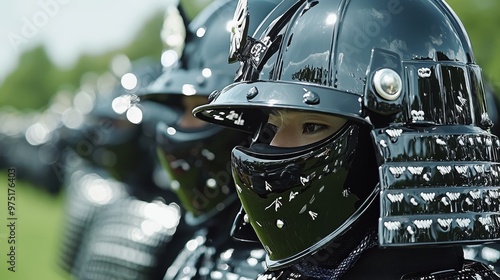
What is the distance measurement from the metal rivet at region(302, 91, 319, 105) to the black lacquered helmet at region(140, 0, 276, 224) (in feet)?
4.44

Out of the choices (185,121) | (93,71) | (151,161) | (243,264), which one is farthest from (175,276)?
(93,71)

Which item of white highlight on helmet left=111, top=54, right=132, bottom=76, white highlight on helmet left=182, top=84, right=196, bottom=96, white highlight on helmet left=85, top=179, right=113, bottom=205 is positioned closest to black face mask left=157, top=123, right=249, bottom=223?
white highlight on helmet left=182, top=84, right=196, bottom=96

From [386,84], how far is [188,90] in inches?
64.1

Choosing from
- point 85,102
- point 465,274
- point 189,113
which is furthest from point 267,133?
point 85,102

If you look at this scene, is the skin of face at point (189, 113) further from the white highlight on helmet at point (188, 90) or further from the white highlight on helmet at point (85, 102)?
the white highlight on helmet at point (85, 102)

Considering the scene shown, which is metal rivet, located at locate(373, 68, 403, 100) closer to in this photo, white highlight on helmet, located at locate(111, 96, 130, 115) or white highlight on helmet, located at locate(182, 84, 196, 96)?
white highlight on helmet, located at locate(182, 84, 196, 96)

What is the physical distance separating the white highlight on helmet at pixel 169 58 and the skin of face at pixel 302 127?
1.61 metres

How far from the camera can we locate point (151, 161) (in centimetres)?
604

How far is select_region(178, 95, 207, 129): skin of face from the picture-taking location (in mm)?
3887

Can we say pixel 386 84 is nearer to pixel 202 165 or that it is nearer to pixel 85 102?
pixel 202 165

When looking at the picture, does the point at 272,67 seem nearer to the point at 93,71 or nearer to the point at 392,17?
the point at 392,17

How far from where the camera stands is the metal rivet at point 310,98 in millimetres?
2373

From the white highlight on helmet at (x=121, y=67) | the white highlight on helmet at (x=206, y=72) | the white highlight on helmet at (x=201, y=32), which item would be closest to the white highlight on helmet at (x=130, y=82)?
the white highlight on helmet at (x=121, y=67)

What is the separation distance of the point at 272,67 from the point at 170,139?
148 cm
